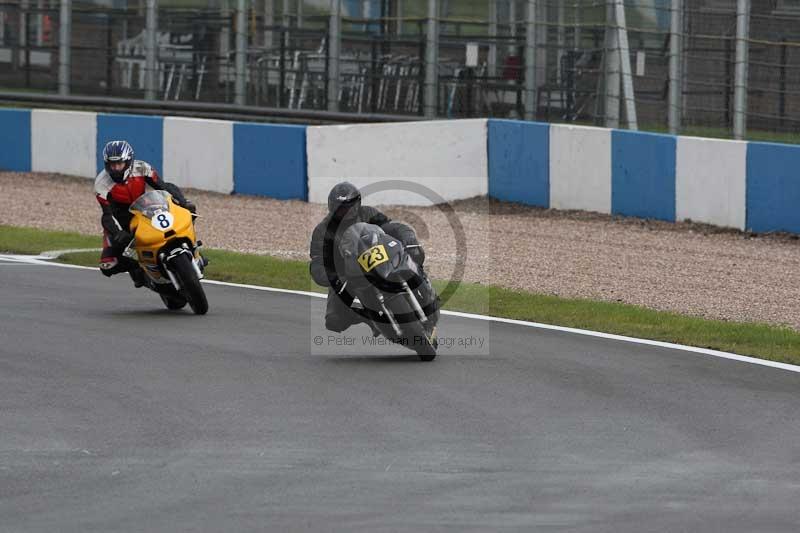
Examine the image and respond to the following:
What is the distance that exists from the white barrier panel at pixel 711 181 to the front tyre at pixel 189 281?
7080 mm

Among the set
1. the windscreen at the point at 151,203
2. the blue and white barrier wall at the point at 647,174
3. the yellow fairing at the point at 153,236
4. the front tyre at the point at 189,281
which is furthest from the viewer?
the blue and white barrier wall at the point at 647,174

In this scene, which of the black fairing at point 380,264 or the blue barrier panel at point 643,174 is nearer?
the black fairing at point 380,264

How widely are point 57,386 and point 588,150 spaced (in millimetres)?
10491

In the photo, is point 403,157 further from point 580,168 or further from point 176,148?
point 176,148

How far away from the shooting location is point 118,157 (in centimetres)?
1188

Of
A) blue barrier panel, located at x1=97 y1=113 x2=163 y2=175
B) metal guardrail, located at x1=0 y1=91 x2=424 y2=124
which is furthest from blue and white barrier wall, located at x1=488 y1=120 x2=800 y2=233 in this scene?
blue barrier panel, located at x1=97 y1=113 x2=163 y2=175

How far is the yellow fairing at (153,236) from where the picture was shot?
37.7ft

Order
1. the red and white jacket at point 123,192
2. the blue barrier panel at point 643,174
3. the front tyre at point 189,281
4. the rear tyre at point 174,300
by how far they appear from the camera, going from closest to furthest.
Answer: the front tyre at point 189,281 → the rear tyre at point 174,300 → the red and white jacket at point 123,192 → the blue barrier panel at point 643,174

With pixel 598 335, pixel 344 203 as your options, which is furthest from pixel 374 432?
pixel 598 335

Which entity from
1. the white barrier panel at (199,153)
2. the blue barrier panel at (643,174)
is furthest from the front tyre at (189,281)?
the white barrier panel at (199,153)

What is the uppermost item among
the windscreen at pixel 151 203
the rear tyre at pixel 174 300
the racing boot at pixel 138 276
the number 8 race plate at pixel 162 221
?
the windscreen at pixel 151 203

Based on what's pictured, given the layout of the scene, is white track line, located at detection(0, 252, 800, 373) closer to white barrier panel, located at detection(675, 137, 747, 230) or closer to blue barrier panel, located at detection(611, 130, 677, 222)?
white barrier panel, located at detection(675, 137, 747, 230)

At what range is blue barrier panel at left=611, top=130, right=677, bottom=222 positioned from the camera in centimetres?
1730

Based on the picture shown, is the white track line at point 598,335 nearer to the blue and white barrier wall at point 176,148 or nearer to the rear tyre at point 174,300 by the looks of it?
the rear tyre at point 174,300
